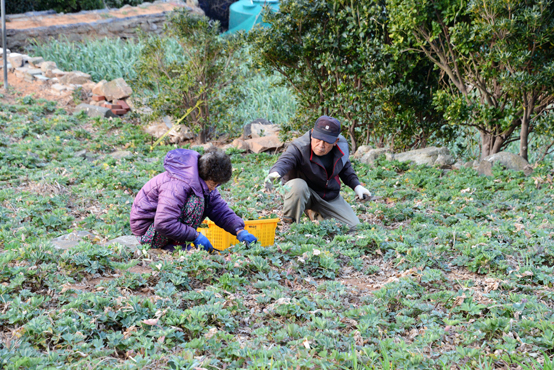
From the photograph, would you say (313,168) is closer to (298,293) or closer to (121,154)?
(298,293)

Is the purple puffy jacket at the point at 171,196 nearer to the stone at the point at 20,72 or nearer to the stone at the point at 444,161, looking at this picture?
the stone at the point at 444,161

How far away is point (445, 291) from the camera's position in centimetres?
311

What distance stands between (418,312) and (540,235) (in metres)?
1.71

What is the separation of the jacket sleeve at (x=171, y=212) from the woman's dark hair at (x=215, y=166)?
→ 203 millimetres

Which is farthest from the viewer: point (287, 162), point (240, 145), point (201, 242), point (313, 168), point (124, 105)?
point (124, 105)

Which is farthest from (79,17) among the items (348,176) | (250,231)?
(250,231)

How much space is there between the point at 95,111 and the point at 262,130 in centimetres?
376

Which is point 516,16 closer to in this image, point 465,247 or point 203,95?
point 465,247

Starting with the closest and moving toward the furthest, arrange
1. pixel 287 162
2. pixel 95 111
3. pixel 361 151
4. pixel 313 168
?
pixel 287 162
pixel 313 168
pixel 361 151
pixel 95 111

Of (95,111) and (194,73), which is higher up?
(194,73)

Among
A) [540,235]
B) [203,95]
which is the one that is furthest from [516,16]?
[203,95]

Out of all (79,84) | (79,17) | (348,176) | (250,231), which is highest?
(79,17)

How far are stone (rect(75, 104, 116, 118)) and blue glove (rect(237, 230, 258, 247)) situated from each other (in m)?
7.21

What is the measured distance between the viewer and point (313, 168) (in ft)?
16.0
